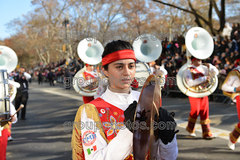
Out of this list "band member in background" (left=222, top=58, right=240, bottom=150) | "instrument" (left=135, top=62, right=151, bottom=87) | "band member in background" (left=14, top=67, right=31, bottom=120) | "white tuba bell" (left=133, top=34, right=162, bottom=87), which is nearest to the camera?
"band member in background" (left=222, top=58, right=240, bottom=150)

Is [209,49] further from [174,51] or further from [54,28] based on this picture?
[54,28]

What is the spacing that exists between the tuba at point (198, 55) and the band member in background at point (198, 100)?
0.11 m

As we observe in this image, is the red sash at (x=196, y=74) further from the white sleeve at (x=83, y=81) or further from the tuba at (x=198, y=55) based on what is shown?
the white sleeve at (x=83, y=81)

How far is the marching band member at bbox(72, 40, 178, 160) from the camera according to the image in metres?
1.42

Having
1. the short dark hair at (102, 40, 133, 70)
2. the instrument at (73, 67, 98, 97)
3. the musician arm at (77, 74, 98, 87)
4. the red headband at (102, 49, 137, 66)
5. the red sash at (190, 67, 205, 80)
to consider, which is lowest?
the instrument at (73, 67, 98, 97)

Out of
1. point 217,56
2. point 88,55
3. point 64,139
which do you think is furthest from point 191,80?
point 217,56

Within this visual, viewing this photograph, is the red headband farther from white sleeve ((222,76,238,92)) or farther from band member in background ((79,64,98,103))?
band member in background ((79,64,98,103))

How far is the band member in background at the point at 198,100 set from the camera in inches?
210

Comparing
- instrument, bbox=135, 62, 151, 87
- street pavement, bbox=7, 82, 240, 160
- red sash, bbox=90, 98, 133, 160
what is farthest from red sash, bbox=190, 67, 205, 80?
red sash, bbox=90, 98, 133, 160

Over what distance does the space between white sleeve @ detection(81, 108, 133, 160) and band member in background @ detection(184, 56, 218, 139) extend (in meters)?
4.23

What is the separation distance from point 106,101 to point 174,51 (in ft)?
40.0

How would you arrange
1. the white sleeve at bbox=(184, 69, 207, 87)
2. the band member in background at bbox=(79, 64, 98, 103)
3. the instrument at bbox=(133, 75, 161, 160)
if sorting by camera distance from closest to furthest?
1. the instrument at bbox=(133, 75, 161, 160)
2. the white sleeve at bbox=(184, 69, 207, 87)
3. the band member in background at bbox=(79, 64, 98, 103)

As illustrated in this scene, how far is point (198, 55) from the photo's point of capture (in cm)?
555

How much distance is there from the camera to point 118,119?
5.43 ft
